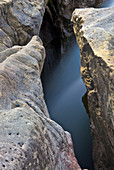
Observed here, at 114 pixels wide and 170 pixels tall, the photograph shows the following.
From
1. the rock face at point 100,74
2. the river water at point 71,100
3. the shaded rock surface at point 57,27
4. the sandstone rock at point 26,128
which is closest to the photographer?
the sandstone rock at point 26,128

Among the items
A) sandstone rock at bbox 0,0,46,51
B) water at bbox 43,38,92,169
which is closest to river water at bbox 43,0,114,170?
water at bbox 43,38,92,169

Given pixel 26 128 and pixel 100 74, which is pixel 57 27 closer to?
pixel 100 74

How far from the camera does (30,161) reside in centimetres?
120

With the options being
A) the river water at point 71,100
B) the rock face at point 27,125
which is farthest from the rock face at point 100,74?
the river water at point 71,100

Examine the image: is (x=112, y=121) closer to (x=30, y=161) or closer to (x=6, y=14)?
(x=30, y=161)

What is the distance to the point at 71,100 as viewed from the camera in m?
6.29

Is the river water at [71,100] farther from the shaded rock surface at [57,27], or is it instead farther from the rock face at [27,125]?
the rock face at [27,125]

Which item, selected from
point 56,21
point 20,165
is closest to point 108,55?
point 20,165

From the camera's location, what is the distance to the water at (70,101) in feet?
16.5

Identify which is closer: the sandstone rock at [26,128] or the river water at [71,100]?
the sandstone rock at [26,128]

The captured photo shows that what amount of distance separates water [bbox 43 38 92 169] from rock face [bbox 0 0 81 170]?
314cm

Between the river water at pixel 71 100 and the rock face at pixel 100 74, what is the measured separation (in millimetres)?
1209

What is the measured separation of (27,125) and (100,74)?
1.66 m

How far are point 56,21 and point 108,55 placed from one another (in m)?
6.12
